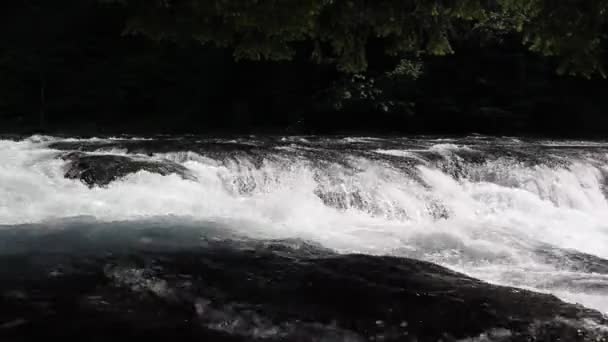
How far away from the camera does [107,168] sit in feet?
28.6

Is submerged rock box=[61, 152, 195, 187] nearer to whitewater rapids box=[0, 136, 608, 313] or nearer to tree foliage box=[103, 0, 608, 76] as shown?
whitewater rapids box=[0, 136, 608, 313]

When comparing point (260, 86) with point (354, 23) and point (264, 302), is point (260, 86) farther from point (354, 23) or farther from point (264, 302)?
point (264, 302)

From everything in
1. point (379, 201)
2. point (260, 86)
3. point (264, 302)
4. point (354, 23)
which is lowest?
point (379, 201)

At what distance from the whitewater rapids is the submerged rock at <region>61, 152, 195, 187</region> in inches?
6.1

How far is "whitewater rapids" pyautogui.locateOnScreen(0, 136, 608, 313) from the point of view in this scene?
641cm

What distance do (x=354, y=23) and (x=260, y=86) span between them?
2193 centimetres

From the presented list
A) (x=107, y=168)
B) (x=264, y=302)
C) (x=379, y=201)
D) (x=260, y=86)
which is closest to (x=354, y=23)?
(x=264, y=302)

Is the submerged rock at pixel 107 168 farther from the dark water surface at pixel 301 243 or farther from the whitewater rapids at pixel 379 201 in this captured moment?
the whitewater rapids at pixel 379 201

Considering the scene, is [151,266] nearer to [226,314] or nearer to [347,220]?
[226,314]

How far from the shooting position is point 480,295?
13.8 ft

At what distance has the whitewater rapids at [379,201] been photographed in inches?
252

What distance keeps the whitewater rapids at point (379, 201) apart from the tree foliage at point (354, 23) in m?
2.01

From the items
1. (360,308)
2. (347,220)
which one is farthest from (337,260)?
(347,220)

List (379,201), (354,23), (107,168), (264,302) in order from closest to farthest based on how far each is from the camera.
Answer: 1. (264,302)
2. (354,23)
3. (107,168)
4. (379,201)
